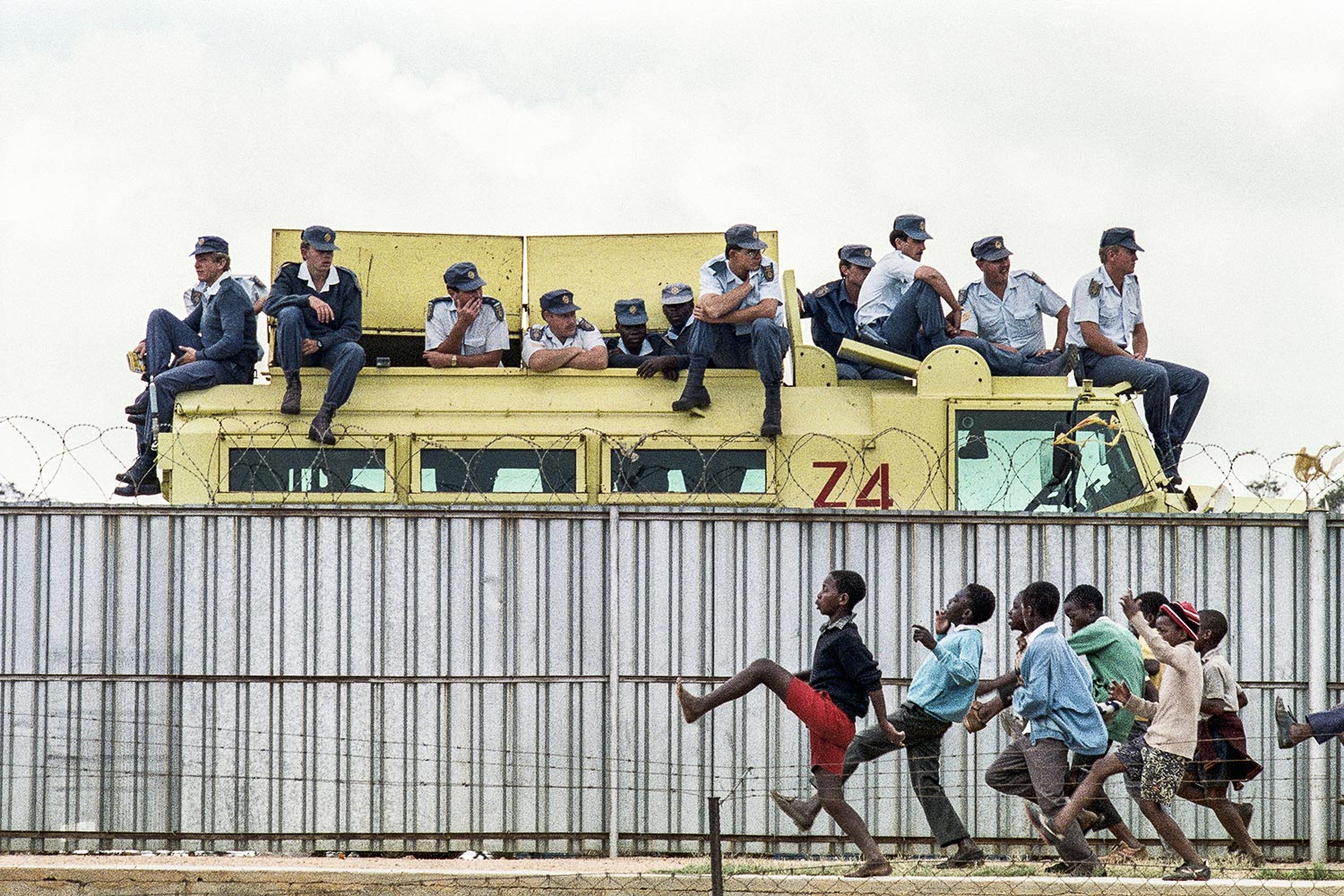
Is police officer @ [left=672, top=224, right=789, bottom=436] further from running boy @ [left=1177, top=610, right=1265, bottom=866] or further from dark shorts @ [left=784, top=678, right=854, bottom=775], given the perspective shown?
running boy @ [left=1177, top=610, right=1265, bottom=866]

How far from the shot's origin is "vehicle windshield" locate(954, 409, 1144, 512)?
1332cm

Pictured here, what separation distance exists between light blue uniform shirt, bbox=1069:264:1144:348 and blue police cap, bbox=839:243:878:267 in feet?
5.54

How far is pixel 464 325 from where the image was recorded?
1431 centimetres

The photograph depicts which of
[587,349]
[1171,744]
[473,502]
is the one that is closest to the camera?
[1171,744]

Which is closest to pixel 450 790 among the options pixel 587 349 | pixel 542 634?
pixel 542 634

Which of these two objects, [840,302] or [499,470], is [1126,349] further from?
[499,470]

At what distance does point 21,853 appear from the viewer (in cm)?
1131

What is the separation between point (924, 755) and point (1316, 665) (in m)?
2.75

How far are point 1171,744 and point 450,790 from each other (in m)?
4.33

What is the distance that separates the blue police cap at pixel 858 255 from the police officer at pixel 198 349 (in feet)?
15.6

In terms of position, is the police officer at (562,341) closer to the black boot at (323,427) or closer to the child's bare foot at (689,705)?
the black boot at (323,427)

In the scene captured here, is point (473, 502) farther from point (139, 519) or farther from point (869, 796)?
point (869, 796)

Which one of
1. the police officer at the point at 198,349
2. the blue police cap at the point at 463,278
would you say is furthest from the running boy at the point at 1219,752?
the police officer at the point at 198,349

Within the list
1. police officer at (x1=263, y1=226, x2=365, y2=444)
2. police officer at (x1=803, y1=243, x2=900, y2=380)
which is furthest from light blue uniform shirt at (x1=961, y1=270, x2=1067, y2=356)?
police officer at (x1=263, y1=226, x2=365, y2=444)
